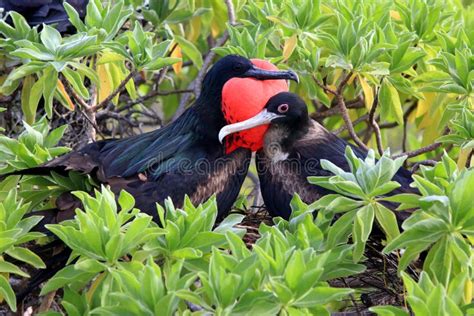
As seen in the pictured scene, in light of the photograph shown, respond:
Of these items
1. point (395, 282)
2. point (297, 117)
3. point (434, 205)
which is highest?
point (434, 205)

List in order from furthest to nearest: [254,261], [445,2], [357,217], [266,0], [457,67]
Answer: [445,2]
[266,0]
[457,67]
[357,217]
[254,261]

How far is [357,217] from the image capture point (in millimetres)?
1926

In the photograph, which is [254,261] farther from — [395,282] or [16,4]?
[16,4]

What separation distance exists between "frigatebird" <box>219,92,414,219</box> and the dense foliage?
8 cm

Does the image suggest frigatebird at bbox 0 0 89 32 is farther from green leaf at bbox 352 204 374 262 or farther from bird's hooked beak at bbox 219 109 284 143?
green leaf at bbox 352 204 374 262

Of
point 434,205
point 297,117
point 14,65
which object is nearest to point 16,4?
point 14,65

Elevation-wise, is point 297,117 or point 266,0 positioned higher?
point 266,0

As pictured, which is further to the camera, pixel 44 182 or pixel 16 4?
pixel 16 4

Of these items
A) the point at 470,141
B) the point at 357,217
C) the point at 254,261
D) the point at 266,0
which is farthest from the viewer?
the point at 266,0

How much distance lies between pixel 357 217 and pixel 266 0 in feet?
3.16

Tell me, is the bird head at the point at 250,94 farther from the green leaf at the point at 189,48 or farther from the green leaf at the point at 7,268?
the green leaf at the point at 7,268

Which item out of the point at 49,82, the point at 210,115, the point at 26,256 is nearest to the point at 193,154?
the point at 210,115

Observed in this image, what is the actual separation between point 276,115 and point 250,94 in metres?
0.08

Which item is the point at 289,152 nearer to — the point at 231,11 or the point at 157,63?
the point at 157,63
